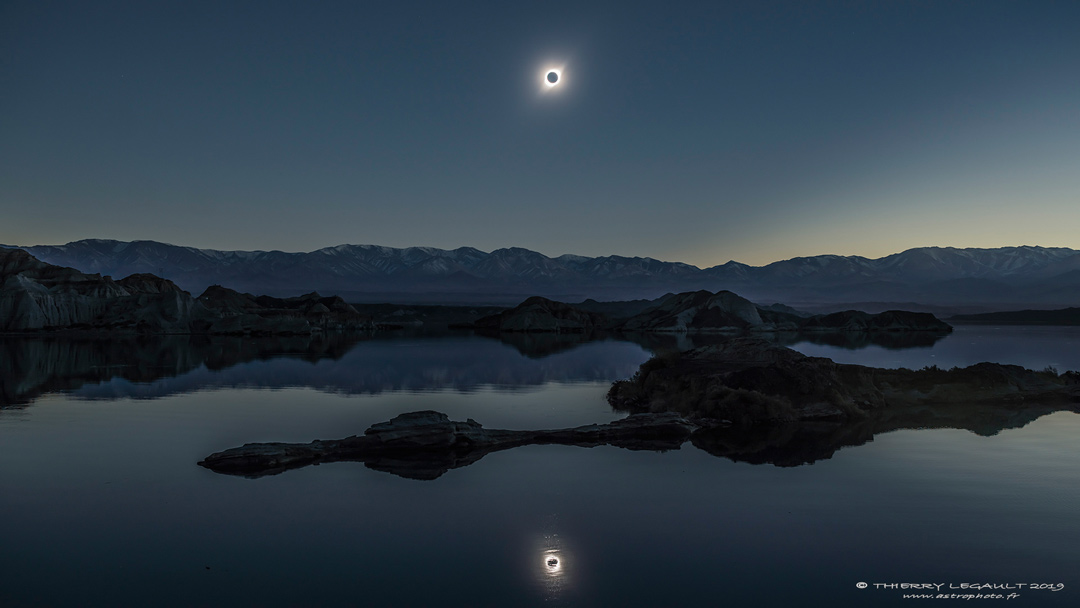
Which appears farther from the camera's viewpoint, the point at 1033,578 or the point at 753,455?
the point at 753,455

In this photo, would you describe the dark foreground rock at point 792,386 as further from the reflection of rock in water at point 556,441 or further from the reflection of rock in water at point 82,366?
the reflection of rock in water at point 82,366

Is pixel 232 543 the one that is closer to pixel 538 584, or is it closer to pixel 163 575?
pixel 163 575

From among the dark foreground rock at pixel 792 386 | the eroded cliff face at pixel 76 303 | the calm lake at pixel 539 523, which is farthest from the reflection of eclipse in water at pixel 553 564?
the eroded cliff face at pixel 76 303

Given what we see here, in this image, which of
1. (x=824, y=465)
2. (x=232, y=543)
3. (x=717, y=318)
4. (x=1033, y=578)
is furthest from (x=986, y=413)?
(x=717, y=318)

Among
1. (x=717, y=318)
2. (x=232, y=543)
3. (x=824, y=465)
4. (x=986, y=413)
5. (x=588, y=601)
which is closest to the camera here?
(x=588, y=601)

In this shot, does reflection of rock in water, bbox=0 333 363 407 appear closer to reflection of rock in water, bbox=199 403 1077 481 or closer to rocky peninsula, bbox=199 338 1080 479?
reflection of rock in water, bbox=199 403 1077 481

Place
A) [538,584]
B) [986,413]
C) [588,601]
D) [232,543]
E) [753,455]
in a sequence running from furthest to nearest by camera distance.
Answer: [986,413], [753,455], [232,543], [538,584], [588,601]

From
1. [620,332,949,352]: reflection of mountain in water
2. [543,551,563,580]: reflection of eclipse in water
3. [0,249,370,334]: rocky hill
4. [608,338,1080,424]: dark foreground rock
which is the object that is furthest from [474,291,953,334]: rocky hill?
[543,551,563,580]: reflection of eclipse in water

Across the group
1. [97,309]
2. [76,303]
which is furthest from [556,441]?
[97,309]
